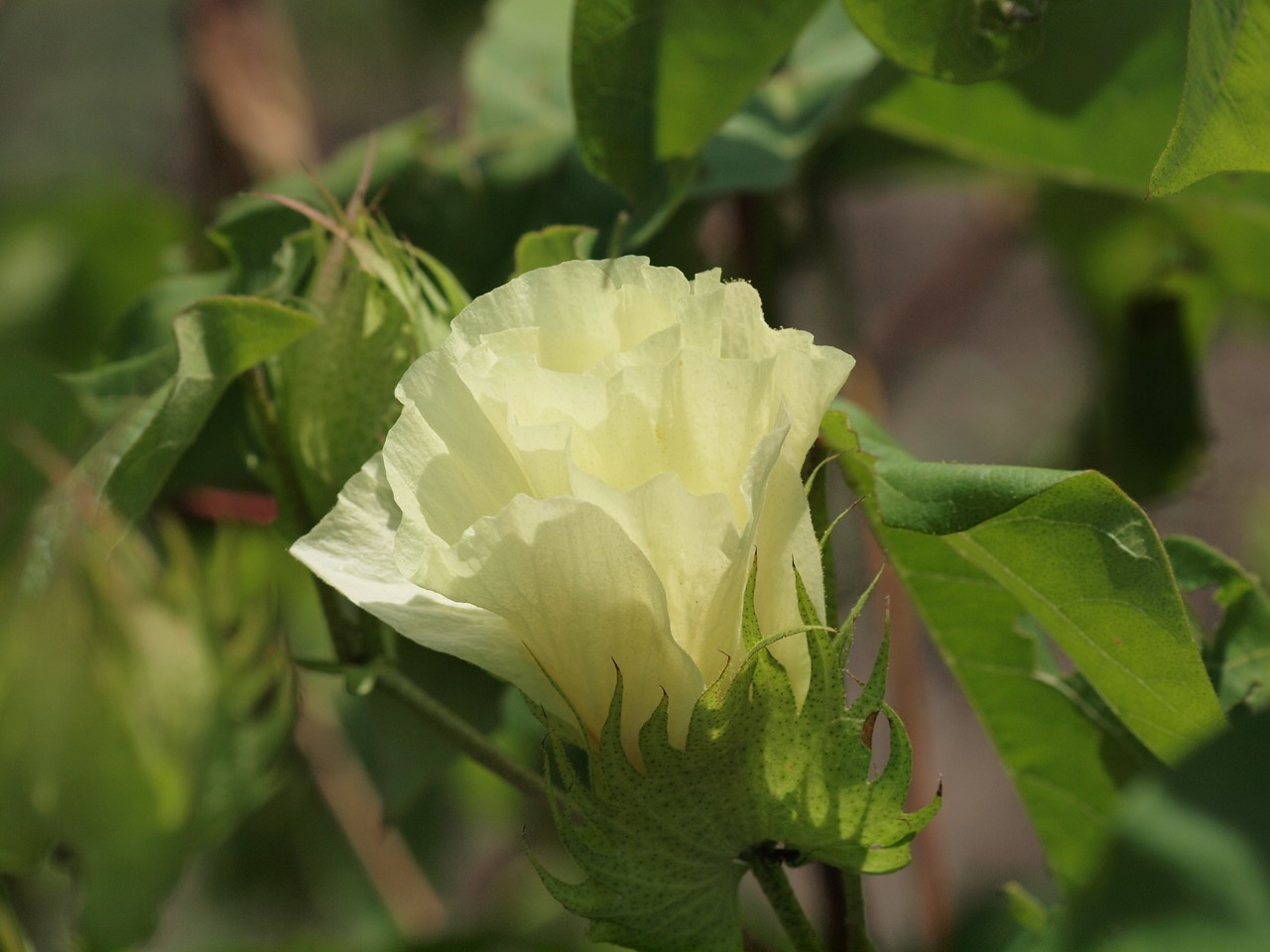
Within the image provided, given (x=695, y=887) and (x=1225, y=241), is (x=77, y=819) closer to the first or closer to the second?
(x=695, y=887)

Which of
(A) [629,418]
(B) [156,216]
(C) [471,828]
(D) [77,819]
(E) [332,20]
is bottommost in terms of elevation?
(C) [471,828]

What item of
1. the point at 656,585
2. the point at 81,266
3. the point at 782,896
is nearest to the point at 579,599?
the point at 656,585

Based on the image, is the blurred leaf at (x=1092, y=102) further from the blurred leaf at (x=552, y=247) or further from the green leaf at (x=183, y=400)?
the green leaf at (x=183, y=400)

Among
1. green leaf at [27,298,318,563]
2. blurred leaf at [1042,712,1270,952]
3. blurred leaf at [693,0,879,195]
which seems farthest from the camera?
blurred leaf at [693,0,879,195]

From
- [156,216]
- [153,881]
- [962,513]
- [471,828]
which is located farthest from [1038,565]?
[471,828]

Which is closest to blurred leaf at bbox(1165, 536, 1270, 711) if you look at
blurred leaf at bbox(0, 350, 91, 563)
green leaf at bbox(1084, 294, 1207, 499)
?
green leaf at bbox(1084, 294, 1207, 499)

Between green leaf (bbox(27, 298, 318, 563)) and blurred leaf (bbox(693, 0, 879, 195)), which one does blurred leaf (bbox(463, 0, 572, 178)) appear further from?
green leaf (bbox(27, 298, 318, 563))
